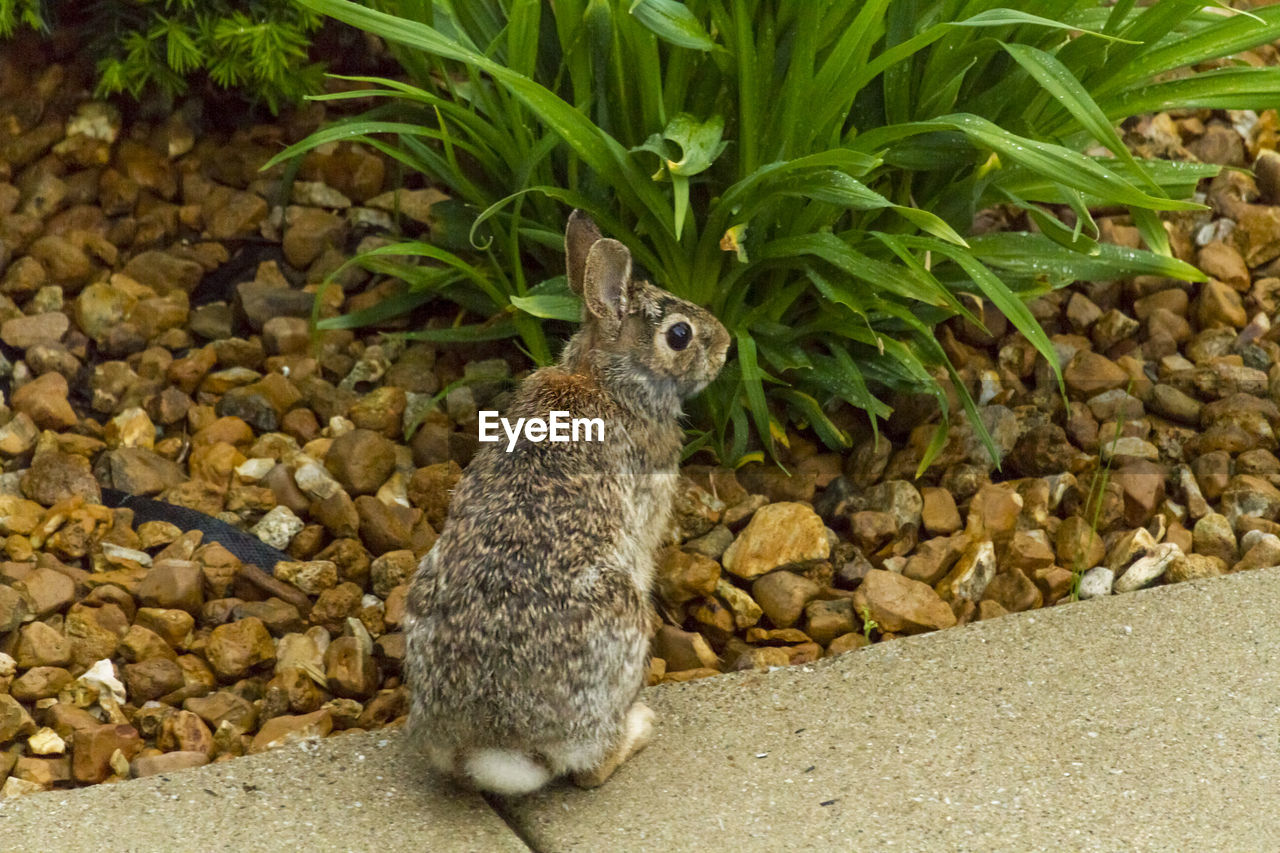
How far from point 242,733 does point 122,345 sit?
1.93 metres

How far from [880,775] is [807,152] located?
1.81 meters

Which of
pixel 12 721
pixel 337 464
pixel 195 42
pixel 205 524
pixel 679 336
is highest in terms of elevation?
pixel 195 42

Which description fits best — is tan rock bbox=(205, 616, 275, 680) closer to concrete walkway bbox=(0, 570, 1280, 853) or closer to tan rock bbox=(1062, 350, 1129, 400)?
concrete walkway bbox=(0, 570, 1280, 853)

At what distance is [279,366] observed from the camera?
531 centimetres

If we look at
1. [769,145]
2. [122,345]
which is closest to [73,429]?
[122,345]

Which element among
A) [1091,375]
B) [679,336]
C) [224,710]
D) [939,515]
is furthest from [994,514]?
[224,710]

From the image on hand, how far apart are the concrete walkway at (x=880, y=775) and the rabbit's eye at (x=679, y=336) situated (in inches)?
37.8

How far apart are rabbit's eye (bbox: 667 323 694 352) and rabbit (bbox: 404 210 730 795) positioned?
0.89 ft

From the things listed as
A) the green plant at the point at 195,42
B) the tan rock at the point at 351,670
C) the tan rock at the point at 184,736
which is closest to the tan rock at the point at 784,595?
the tan rock at the point at 351,670

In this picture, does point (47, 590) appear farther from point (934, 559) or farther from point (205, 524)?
point (934, 559)

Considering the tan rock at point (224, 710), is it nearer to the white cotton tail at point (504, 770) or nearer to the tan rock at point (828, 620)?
the white cotton tail at point (504, 770)

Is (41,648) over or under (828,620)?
over

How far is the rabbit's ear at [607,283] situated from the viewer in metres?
4.04

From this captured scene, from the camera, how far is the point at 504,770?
349cm
